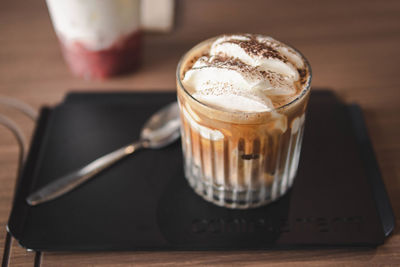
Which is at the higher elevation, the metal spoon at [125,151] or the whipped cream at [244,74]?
the whipped cream at [244,74]

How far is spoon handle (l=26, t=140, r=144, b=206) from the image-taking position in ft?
2.71

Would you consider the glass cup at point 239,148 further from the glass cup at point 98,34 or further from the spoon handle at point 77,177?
the glass cup at point 98,34

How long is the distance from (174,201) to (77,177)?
0.66ft

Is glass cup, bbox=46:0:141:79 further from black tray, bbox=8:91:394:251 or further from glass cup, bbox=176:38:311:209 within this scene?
glass cup, bbox=176:38:311:209

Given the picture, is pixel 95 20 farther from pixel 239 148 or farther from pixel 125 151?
pixel 239 148

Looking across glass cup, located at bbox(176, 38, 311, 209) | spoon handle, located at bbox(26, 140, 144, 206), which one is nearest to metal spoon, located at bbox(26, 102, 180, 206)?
spoon handle, located at bbox(26, 140, 144, 206)

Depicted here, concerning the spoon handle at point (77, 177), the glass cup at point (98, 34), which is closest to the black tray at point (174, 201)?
the spoon handle at point (77, 177)

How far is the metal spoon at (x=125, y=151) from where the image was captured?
832mm

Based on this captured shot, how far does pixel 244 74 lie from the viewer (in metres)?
0.67

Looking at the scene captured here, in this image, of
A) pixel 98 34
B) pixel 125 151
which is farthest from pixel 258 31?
pixel 125 151

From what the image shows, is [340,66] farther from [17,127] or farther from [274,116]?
[17,127]

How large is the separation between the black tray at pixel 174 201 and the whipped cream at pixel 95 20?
0.20 meters

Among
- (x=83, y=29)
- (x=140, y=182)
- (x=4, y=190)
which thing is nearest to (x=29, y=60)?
(x=83, y=29)

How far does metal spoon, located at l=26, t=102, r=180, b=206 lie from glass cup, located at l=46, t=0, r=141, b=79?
0.23 meters
